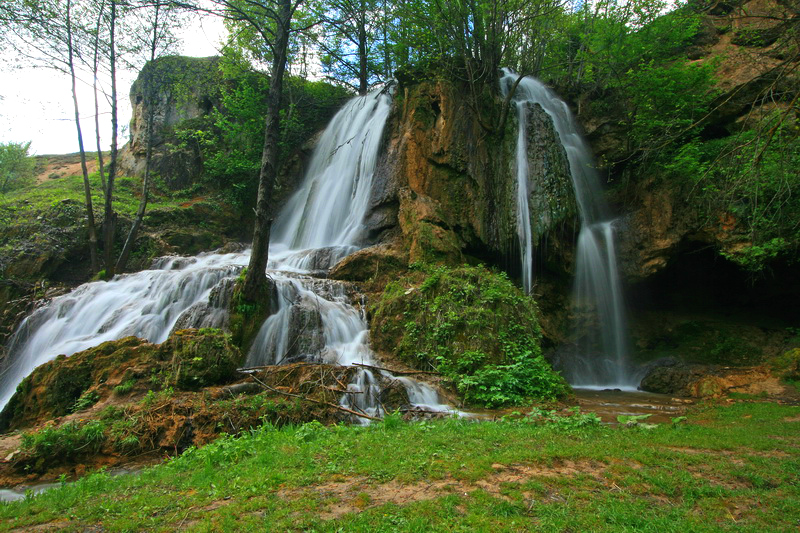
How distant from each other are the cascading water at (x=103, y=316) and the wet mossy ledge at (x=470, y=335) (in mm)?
4672

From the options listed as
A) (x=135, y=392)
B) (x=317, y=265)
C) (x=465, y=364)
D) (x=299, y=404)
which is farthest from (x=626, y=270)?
(x=135, y=392)

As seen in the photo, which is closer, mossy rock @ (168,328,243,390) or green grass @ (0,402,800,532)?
green grass @ (0,402,800,532)

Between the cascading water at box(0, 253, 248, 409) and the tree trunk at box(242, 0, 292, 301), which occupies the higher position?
the tree trunk at box(242, 0, 292, 301)

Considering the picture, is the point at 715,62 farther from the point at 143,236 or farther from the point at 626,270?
the point at 143,236

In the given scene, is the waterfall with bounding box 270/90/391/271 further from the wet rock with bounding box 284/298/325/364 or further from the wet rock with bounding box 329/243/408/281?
the wet rock with bounding box 284/298/325/364

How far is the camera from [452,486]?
3.59 metres

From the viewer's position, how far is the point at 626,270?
15195 millimetres

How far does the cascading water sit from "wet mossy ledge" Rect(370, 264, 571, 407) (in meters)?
4.67

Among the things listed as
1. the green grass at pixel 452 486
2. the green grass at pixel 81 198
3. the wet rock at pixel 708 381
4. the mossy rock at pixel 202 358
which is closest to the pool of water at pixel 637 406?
the wet rock at pixel 708 381

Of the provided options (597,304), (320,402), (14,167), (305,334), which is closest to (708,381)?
(597,304)

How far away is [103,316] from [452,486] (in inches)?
458

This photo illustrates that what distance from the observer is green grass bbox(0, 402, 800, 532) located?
3051 mm

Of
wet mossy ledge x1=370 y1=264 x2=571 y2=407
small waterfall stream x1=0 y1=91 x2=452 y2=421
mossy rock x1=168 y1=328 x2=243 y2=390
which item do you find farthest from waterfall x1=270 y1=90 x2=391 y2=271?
mossy rock x1=168 y1=328 x2=243 y2=390

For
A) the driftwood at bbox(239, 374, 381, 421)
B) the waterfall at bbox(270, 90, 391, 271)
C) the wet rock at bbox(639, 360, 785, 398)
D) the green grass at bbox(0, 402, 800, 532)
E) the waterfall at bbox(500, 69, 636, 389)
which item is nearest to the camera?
the green grass at bbox(0, 402, 800, 532)
